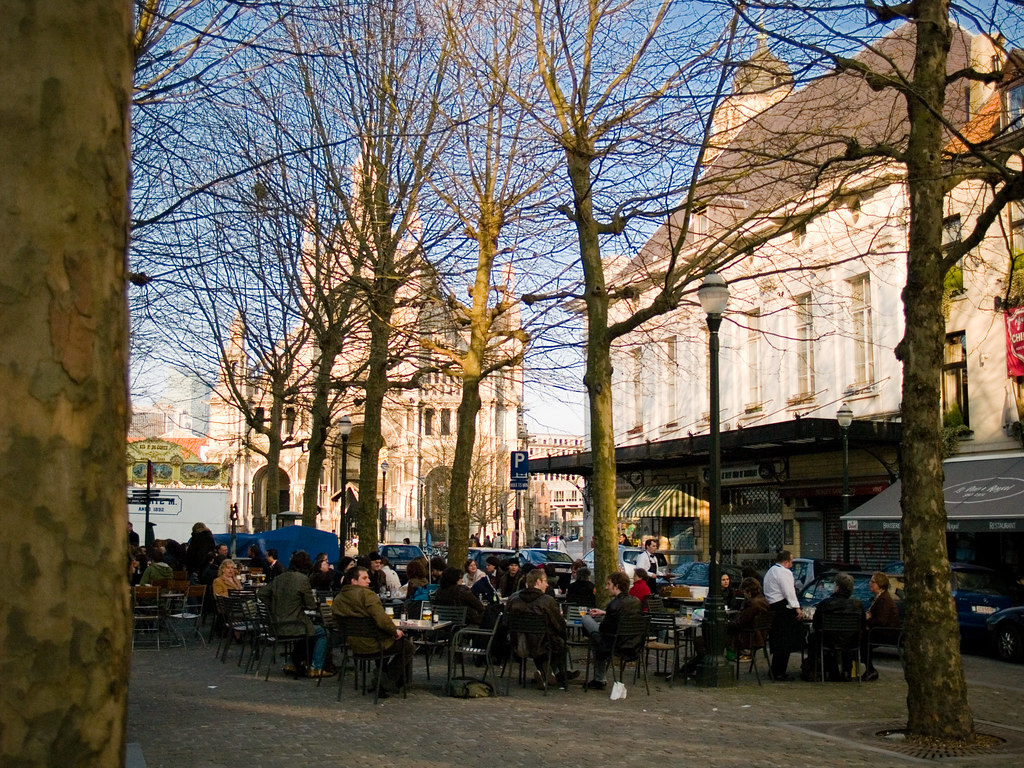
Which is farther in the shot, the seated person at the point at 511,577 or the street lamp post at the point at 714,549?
the seated person at the point at 511,577

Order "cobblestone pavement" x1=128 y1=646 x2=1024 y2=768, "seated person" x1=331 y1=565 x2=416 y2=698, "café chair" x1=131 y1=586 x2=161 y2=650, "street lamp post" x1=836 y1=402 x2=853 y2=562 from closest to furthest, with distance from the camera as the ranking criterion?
"cobblestone pavement" x1=128 y1=646 x2=1024 y2=768
"seated person" x1=331 y1=565 x2=416 y2=698
"café chair" x1=131 y1=586 x2=161 y2=650
"street lamp post" x1=836 y1=402 x2=853 y2=562

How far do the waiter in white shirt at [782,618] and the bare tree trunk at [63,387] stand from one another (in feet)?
42.1

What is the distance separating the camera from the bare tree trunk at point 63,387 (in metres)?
2.16

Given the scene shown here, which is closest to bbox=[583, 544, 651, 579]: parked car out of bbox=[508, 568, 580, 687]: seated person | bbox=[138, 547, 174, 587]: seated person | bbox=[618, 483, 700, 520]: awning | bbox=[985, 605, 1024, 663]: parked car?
bbox=[618, 483, 700, 520]: awning

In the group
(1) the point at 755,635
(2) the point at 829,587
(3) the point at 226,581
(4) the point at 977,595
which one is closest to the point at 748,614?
(1) the point at 755,635

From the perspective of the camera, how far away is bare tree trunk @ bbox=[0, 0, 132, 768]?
2164mm

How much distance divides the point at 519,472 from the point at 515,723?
19.6m

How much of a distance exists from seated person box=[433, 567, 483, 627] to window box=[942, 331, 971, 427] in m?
16.3

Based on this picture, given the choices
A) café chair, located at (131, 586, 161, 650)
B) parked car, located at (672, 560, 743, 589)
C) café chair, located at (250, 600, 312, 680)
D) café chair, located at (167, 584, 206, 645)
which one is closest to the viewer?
café chair, located at (250, 600, 312, 680)

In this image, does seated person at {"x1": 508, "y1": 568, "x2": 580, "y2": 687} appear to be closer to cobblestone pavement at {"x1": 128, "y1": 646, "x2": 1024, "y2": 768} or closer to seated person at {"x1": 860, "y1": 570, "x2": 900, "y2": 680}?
A: cobblestone pavement at {"x1": 128, "y1": 646, "x2": 1024, "y2": 768}

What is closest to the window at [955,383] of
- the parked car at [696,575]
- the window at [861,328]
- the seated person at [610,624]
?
the window at [861,328]

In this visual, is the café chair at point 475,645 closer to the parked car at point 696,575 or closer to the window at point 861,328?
the parked car at point 696,575

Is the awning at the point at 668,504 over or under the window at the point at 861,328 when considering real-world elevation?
under

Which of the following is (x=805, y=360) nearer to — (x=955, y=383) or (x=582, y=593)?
(x=955, y=383)
